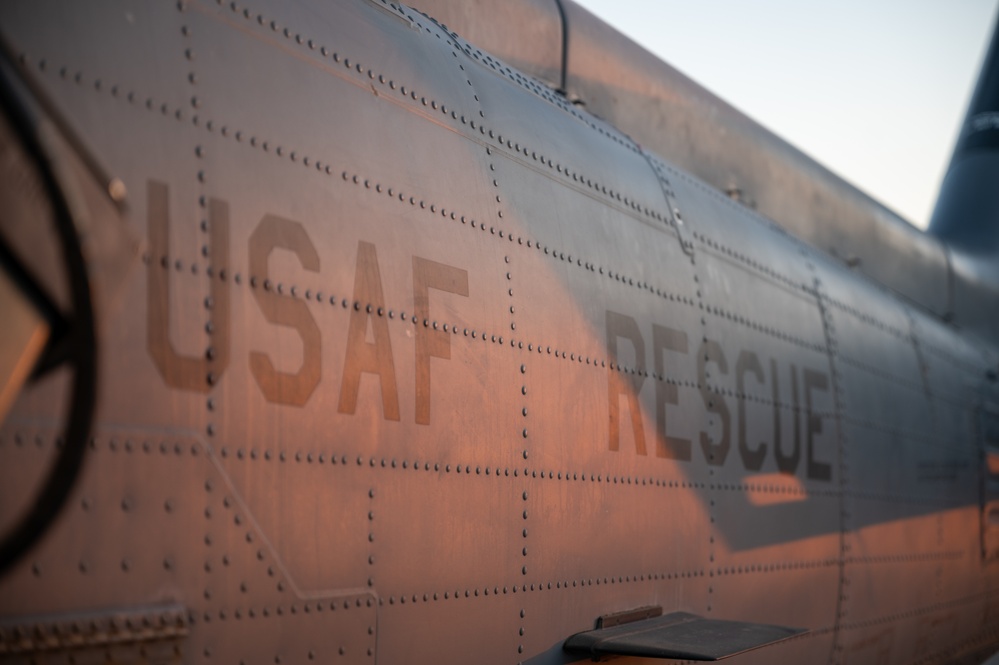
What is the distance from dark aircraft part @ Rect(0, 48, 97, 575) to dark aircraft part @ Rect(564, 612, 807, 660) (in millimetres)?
2542

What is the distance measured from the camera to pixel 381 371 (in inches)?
116

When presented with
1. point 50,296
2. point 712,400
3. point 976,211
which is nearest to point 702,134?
point 712,400

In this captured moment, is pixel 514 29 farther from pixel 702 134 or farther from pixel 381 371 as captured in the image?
pixel 381 371

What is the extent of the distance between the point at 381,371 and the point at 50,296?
1.56m

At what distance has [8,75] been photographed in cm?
143

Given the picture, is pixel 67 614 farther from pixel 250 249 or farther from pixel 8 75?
pixel 8 75

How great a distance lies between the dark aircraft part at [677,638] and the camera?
3.55 meters

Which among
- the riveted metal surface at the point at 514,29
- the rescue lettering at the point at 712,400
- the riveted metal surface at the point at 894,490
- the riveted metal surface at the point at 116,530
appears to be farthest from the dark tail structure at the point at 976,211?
the riveted metal surface at the point at 116,530

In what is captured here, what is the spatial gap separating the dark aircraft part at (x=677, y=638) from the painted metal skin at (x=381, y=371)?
105 mm

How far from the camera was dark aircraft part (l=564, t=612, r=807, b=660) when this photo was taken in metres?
3.55

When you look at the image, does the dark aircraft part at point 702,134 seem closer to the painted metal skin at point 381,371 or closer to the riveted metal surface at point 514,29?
the riveted metal surface at point 514,29

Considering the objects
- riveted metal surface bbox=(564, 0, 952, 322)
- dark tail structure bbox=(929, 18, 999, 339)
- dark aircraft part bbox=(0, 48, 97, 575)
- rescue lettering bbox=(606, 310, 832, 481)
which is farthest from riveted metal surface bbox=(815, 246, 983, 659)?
dark aircraft part bbox=(0, 48, 97, 575)

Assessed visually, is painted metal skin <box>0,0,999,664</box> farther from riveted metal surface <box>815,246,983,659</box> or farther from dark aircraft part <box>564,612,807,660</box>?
riveted metal surface <box>815,246,983,659</box>

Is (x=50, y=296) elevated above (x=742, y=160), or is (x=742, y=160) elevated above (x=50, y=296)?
(x=742, y=160)
